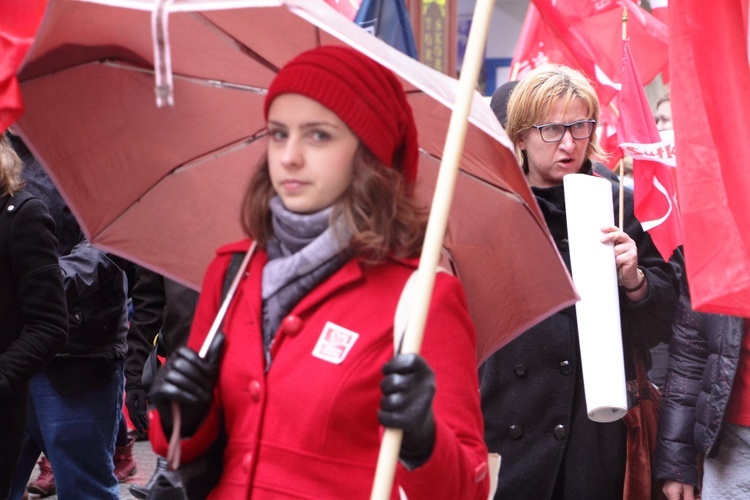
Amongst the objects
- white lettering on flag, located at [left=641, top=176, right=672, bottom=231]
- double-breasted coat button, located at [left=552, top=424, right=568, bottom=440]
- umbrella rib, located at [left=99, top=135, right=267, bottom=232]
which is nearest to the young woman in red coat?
umbrella rib, located at [left=99, top=135, right=267, bottom=232]

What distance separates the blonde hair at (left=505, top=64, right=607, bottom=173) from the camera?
4.54 metres

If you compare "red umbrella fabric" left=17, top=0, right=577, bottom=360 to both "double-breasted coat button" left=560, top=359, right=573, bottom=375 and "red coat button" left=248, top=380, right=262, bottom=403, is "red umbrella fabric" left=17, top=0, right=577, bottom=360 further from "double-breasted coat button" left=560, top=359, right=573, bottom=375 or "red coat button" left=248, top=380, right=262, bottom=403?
"double-breasted coat button" left=560, top=359, right=573, bottom=375

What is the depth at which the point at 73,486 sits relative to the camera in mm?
5398

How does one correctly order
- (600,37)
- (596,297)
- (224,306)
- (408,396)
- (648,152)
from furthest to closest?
(600,37) < (648,152) < (596,297) < (224,306) < (408,396)

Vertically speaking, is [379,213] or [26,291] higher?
[379,213]

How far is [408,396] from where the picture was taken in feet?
7.97

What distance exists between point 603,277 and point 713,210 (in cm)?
113

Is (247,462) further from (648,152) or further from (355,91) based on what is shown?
(648,152)

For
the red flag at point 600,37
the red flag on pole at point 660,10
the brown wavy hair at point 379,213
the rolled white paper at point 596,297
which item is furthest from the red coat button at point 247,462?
the red flag on pole at point 660,10

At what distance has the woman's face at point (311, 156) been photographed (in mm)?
2861

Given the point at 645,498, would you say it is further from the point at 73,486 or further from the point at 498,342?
the point at 73,486

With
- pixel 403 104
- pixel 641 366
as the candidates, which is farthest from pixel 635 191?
pixel 403 104

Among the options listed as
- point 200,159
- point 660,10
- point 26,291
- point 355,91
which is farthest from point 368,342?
point 660,10

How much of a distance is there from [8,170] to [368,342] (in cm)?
234
